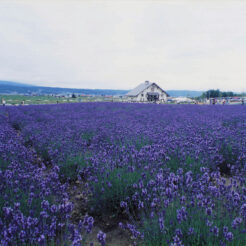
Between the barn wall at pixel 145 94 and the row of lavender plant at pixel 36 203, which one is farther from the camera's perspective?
the barn wall at pixel 145 94

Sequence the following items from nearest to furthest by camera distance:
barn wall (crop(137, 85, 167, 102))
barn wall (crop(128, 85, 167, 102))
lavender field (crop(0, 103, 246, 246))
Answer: lavender field (crop(0, 103, 246, 246)) → barn wall (crop(128, 85, 167, 102)) → barn wall (crop(137, 85, 167, 102))

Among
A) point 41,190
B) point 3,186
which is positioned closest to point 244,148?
point 41,190

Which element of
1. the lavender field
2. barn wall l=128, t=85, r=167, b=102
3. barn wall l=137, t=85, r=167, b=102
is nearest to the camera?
the lavender field

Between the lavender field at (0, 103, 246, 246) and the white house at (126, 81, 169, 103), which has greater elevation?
the white house at (126, 81, 169, 103)

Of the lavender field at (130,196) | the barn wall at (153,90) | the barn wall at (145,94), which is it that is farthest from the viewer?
the barn wall at (153,90)

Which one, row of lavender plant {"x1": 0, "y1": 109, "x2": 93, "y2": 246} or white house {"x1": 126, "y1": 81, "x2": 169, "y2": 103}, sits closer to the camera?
row of lavender plant {"x1": 0, "y1": 109, "x2": 93, "y2": 246}

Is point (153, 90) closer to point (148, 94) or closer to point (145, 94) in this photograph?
point (148, 94)

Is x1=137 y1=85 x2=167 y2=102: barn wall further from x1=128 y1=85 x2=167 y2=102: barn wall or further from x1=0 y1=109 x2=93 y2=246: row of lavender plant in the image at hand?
x1=0 y1=109 x2=93 y2=246: row of lavender plant

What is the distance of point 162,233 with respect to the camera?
186 cm

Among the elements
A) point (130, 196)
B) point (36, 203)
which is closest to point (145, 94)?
point (130, 196)

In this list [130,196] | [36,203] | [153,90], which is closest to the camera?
[36,203]

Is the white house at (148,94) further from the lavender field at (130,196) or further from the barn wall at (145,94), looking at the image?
the lavender field at (130,196)

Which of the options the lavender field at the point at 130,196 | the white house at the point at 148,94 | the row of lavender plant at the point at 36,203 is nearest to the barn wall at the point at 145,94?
the white house at the point at 148,94

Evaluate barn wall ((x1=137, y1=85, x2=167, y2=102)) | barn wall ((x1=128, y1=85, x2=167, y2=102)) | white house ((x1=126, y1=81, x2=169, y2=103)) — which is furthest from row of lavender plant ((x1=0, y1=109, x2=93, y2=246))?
white house ((x1=126, y1=81, x2=169, y2=103))
